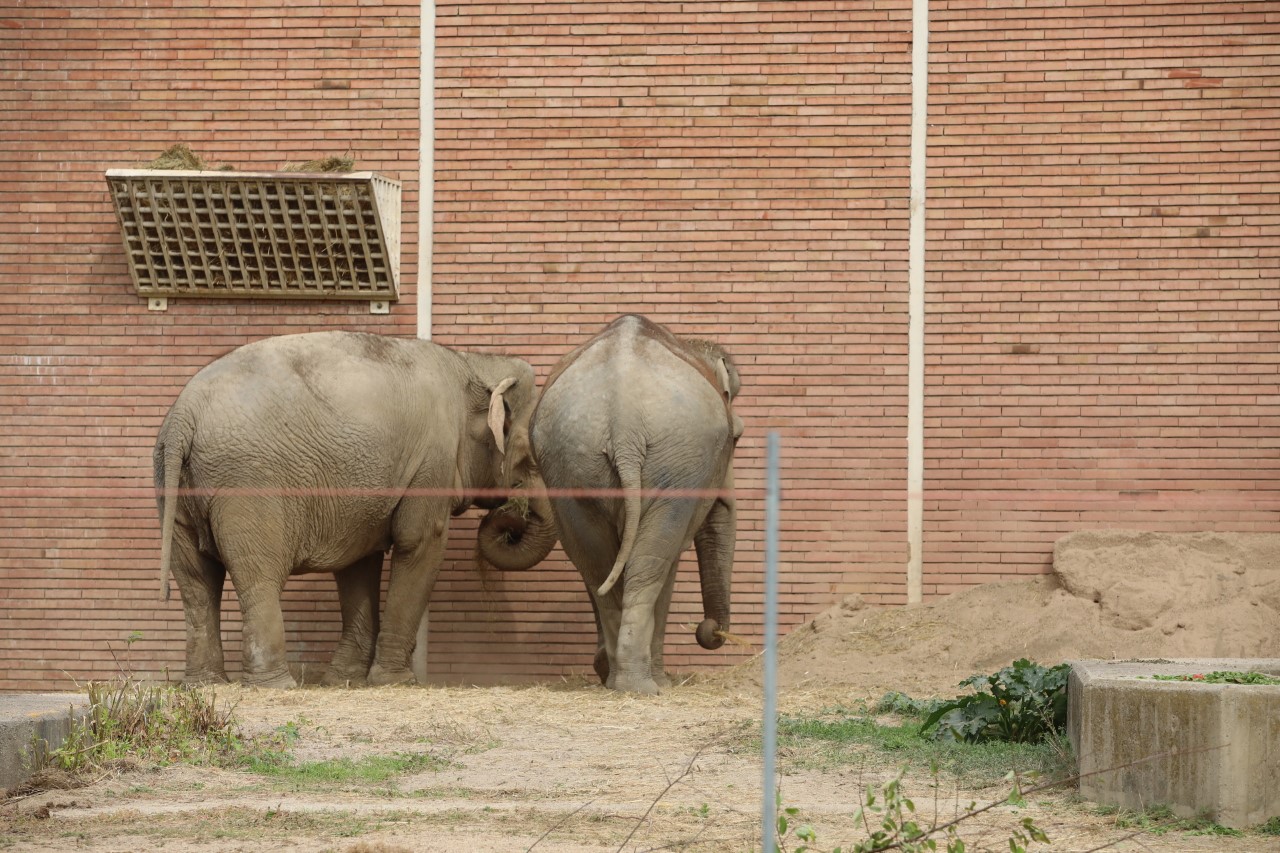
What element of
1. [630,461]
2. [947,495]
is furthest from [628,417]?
[947,495]

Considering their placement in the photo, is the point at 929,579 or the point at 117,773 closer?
the point at 117,773

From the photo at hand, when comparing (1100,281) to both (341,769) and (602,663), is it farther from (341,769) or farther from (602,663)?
(341,769)

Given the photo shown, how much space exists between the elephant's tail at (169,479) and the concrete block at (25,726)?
2.94 meters

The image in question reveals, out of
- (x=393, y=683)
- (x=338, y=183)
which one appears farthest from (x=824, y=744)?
(x=338, y=183)

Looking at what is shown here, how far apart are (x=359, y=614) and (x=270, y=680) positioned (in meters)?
1.25

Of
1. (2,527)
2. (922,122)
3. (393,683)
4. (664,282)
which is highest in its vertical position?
(922,122)

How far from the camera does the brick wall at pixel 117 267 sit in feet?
42.3

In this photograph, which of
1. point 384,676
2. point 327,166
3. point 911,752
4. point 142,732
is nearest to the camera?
point 142,732

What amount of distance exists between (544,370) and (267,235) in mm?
2266

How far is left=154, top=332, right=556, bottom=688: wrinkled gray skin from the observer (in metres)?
10.9

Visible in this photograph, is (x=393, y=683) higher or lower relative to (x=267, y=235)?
lower

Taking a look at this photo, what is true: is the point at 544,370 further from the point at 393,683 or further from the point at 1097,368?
the point at 1097,368

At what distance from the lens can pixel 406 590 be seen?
11781mm

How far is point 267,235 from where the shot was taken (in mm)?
12742
